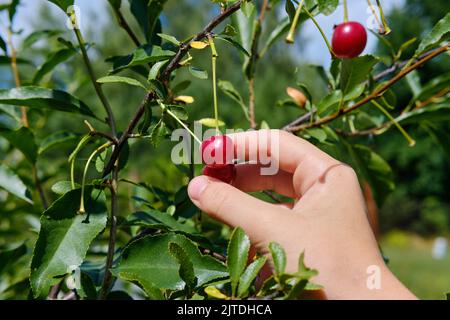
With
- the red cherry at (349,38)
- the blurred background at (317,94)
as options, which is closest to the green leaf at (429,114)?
the red cherry at (349,38)

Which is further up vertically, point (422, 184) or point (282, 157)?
point (422, 184)

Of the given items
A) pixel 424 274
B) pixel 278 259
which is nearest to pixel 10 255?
pixel 278 259

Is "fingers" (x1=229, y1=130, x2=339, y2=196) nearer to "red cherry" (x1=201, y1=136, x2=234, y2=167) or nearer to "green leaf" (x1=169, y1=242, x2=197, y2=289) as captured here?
"red cherry" (x1=201, y1=136, x2=234, y2=167)

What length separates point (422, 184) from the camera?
16312 mm

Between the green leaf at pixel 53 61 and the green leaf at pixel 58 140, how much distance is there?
148 millimetres

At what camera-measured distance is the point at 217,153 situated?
753 mm

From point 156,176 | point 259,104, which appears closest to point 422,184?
point 259,104

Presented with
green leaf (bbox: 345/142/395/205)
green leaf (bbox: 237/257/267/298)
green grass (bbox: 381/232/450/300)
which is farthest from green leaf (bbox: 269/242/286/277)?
green grass (bbox: 381/232/450/300)

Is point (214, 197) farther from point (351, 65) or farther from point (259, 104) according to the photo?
point (259, 104)

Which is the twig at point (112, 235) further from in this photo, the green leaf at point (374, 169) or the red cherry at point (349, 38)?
the green leaf at point (374, 169)

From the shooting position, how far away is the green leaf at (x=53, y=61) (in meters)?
1.15

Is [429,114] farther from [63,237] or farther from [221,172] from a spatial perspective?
[63,237]
